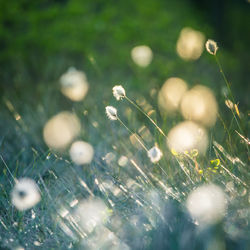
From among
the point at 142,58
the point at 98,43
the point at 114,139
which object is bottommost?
the point at 98,43

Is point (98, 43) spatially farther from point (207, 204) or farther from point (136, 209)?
point (207, 204)

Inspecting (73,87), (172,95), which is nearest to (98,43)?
(73,87)

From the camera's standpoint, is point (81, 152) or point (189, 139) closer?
point (189, 139)

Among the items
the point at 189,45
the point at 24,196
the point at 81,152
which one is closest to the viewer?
the point at 24,196

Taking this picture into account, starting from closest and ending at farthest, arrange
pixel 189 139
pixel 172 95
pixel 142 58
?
pixel 189 139 → pixel 172 95 → pixel 142 58

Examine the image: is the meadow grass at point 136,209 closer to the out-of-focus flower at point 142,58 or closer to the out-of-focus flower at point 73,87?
the out-of-focus flower at point 73,87

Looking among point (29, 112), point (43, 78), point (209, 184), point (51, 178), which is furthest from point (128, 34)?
→ point (209, 184)

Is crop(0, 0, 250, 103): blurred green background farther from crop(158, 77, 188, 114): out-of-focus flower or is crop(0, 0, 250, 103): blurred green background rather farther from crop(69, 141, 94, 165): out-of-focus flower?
crop(69, 141, 94, 165): out-of-focus flower

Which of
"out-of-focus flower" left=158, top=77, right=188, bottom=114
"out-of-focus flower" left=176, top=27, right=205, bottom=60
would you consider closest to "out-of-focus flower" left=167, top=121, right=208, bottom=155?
"out-of-focus flower" left=158, top=77, right=188, bottom=114
